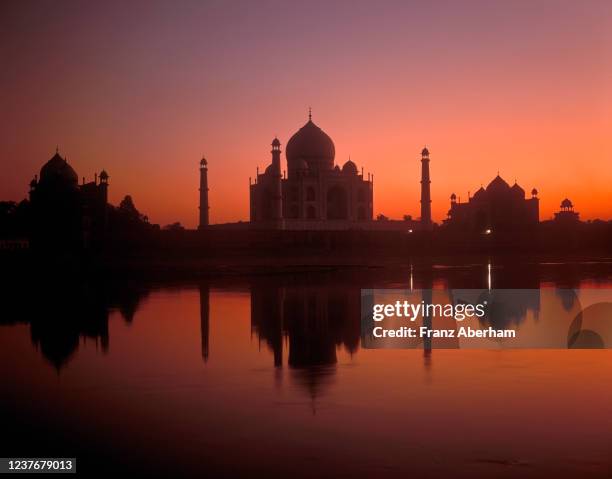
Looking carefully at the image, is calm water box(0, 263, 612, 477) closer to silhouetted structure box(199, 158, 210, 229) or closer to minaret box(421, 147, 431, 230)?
silhouetted structure box(199, 158, 210, 229)

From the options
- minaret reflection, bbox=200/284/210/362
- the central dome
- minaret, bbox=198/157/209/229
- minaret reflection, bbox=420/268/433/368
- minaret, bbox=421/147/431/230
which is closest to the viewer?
minaret reflection, bbox=420/268/433/368

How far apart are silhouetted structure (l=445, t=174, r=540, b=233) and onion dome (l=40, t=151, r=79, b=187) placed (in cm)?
2169

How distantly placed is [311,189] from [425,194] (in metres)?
6.17

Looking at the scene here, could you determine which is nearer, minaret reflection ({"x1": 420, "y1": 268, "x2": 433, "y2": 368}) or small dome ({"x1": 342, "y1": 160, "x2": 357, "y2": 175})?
minaret reflection ({"x1": 420, "y1": 268, "x2": 433, "y2": 368})

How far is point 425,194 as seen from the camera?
138ft

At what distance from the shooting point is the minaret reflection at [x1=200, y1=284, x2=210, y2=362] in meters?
7.32

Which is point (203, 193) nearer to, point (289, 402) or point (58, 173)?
point (58, 173)

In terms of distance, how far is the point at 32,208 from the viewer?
32.7 meters

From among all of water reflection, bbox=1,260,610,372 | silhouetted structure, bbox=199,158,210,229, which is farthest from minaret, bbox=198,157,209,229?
water reflection, bbox=1,260,610,372

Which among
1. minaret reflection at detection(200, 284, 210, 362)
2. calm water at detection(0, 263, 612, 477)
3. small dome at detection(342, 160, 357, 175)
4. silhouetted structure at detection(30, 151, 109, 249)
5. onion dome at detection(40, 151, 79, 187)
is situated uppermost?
small dome at detection(342, 160, 357, 175)

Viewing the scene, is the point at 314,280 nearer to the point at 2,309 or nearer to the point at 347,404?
the point at 2,309

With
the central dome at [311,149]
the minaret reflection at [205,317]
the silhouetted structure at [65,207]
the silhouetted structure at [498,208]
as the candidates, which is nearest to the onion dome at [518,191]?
the silhouetted structure at [498,208]

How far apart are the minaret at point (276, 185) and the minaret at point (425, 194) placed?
24.9 feet

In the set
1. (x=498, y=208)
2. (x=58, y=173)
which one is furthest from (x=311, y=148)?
(x=58, y=173)
